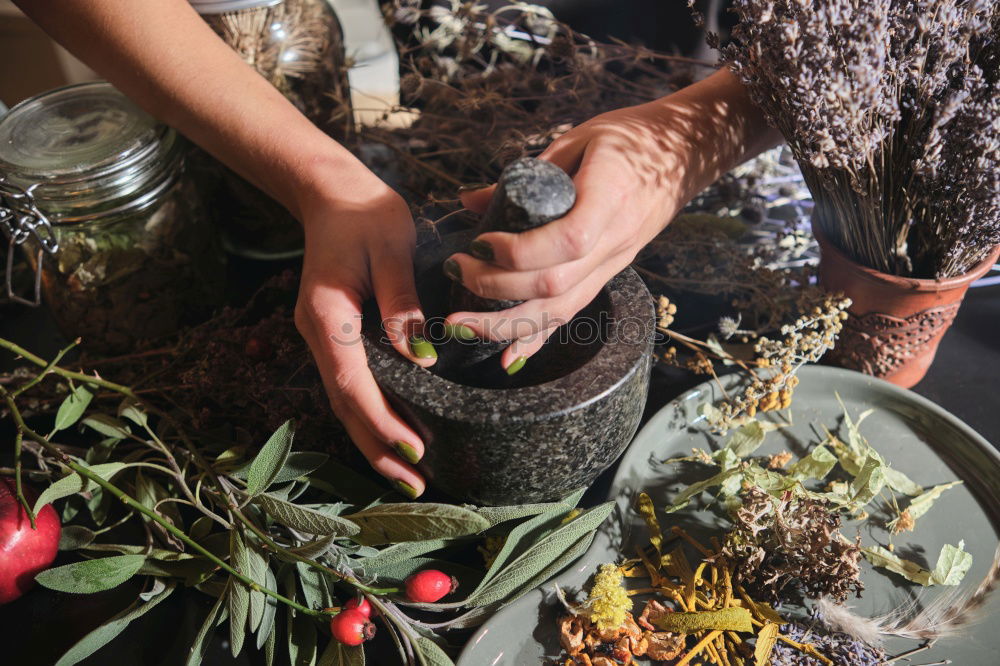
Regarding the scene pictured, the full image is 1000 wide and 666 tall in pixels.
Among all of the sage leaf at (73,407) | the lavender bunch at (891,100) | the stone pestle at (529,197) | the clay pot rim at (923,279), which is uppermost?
the lavender bunch at (891,100)

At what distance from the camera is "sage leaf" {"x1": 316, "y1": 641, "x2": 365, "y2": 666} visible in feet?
2.34

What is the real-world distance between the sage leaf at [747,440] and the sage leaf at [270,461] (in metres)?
0.53

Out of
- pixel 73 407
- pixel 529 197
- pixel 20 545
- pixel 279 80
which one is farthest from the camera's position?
A: pixel 279 80

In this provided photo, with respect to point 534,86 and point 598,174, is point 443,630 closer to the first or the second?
point 598,174

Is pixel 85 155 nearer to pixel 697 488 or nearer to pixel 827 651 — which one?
pixel 697 488

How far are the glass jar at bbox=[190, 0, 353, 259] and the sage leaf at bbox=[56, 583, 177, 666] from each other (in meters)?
0.61

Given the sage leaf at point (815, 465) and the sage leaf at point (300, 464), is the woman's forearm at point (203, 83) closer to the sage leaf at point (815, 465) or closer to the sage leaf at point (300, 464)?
the sage leaf at point (300, 464)

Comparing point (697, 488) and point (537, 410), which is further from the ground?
point (537, 410)

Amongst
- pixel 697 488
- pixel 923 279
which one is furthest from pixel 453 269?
pixel 923 279

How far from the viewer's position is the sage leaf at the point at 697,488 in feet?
2.71

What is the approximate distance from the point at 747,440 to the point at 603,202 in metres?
0.38

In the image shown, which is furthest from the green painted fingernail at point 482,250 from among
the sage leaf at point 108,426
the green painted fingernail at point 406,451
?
the sage leaf at point 108,426

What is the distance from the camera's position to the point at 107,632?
735mm

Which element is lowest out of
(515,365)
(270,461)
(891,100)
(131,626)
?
(131,626)
